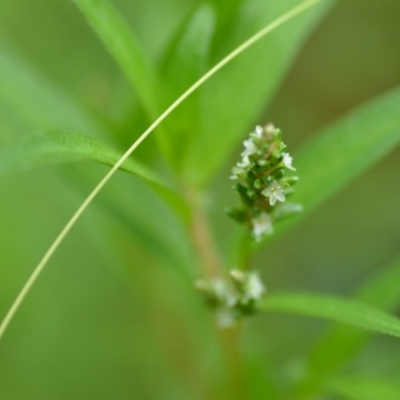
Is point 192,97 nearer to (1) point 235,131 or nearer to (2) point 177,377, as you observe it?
A: (1) point 235,131

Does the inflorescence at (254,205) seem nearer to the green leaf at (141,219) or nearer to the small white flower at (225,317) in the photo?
the small white flower at (225,317)

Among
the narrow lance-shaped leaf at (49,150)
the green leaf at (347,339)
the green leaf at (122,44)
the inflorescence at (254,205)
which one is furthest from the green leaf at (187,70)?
the green leaf at (347,339)

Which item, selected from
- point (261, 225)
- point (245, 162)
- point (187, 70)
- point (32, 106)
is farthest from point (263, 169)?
point (32, 106)

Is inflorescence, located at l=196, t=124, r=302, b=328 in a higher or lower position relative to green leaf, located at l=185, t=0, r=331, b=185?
lower

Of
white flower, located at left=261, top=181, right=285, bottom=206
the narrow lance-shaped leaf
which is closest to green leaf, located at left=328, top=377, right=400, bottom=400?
white flower, located at left=261, top=181, right=285, bottom=206

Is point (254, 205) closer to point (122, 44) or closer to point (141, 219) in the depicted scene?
point (122, 44)

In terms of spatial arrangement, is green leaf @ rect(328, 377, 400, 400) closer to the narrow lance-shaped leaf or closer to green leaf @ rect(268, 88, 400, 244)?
green leaf @ rect(268, 88, 400, 244)
